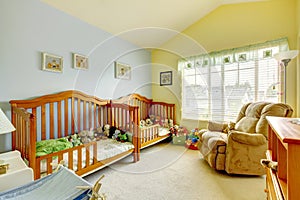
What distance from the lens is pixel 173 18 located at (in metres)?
3.03

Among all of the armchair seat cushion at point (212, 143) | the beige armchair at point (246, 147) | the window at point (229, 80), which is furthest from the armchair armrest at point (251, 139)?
the window at point (229, 80)

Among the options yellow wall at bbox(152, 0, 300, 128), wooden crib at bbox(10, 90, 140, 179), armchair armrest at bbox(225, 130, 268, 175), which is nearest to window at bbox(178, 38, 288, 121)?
yellow wall at bbox(152, 0, 300, 128)

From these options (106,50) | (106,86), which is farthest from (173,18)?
(106,86)

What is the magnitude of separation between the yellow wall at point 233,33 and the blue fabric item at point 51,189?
2983 millimetres

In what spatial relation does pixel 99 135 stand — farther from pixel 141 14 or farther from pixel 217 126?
pixel 141 14

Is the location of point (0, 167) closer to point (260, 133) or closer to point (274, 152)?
point (274, 152)

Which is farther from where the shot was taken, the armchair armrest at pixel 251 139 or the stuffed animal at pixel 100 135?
the stuffed animal at pixel 100 135

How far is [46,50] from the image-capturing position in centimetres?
214

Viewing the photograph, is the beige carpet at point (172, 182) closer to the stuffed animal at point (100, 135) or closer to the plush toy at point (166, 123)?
the stuffed animal at point (100, 135)

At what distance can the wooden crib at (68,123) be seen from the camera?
1495 millimetres

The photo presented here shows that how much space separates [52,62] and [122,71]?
1.37m

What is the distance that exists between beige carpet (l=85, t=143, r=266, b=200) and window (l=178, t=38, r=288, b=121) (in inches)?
46.5

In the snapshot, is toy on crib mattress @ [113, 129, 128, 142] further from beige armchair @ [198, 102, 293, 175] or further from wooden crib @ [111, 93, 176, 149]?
beige armchair @ [198, 102, 293, 175]

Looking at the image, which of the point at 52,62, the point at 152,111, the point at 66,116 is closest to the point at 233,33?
the point at 152,111
